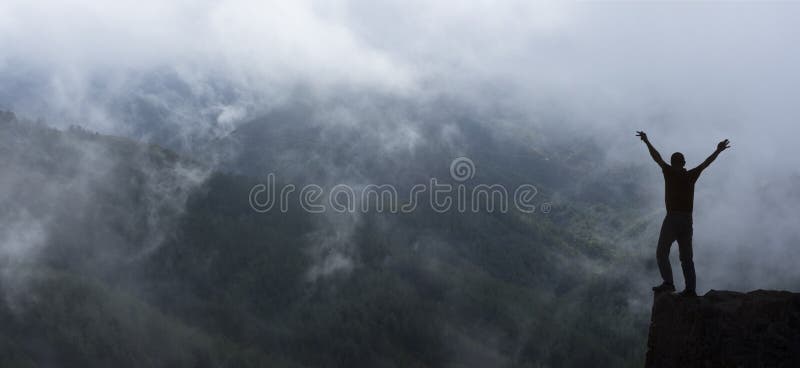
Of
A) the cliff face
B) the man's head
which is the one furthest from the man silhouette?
the cliff face

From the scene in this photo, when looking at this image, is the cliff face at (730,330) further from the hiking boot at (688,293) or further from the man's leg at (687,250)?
the man's leg at (687,250)

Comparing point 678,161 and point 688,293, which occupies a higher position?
point 678,161

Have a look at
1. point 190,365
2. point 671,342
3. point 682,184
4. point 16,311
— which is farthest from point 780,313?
point 16,311

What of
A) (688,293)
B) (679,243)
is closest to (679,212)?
(679,243)

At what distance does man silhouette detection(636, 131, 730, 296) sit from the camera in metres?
24.2

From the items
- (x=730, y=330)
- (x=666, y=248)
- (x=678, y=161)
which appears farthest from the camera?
(x=666, y=248)

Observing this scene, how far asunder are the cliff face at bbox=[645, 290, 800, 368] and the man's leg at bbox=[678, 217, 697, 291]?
30.3 inches

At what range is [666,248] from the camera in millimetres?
25125

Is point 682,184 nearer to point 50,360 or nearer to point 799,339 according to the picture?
point 799,339

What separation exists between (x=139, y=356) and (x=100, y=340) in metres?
12.0

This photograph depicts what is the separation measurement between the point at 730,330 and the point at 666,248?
11.8ft

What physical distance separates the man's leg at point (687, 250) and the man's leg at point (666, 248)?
0.33 m

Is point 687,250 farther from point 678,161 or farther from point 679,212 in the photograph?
point 678,161

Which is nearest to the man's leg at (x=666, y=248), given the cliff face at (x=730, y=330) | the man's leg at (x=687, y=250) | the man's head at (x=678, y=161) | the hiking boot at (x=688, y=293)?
the man's leg at (x=687, y=250)
